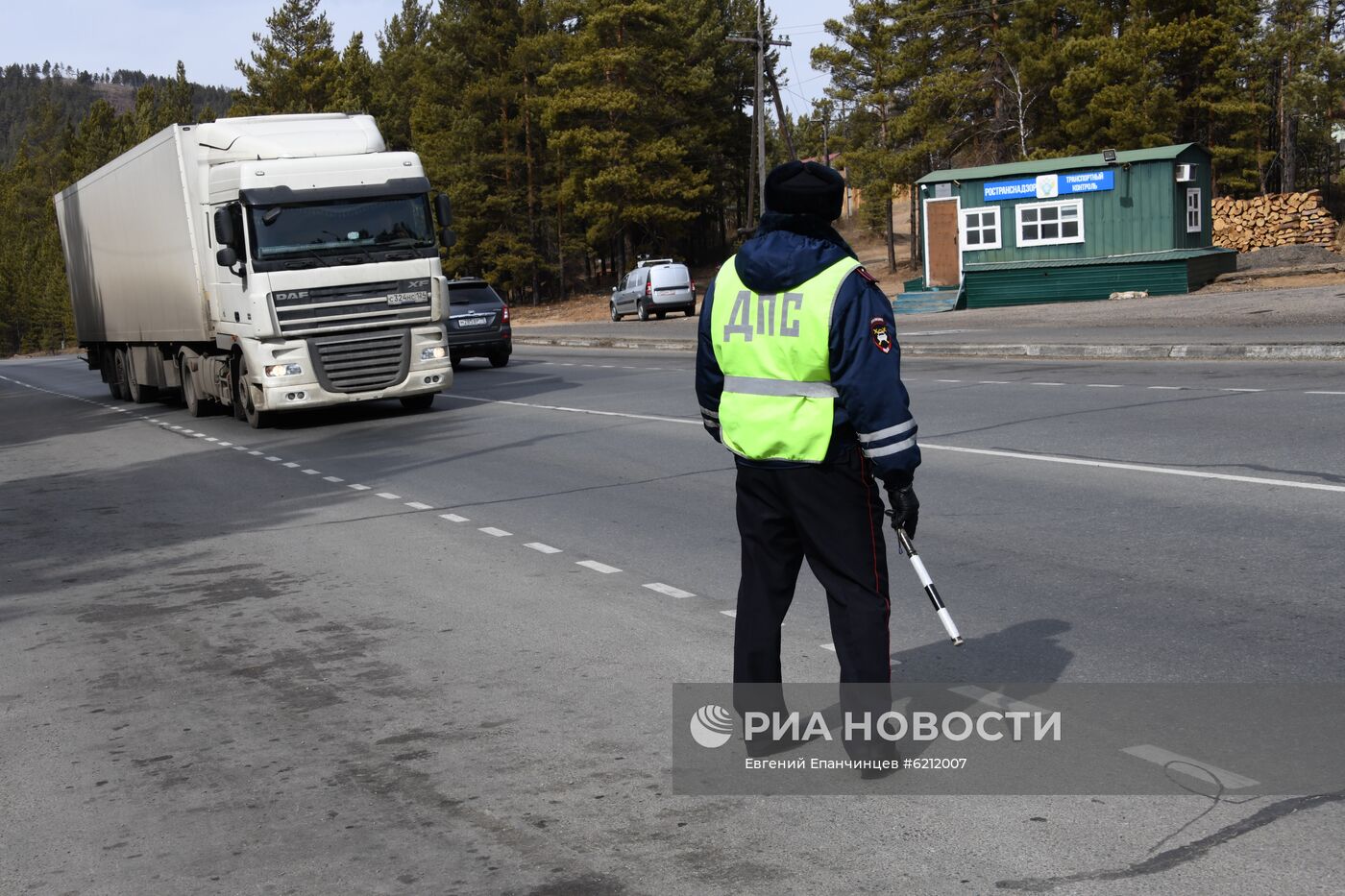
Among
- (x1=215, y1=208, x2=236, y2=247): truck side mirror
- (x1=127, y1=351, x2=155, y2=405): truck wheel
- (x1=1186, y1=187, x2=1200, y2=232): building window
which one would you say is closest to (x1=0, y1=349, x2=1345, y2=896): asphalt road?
(x1=215, y1=208, x2=236, y2=247): truck side mirror

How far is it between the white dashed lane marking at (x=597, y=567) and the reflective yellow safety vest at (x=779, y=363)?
3582 millimetres

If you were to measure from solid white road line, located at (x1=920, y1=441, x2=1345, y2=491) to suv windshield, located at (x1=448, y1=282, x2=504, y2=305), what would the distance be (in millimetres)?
17812

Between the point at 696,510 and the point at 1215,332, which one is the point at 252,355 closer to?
the point at 696,510

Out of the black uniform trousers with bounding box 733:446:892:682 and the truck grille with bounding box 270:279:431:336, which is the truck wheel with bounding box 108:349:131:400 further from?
the black uniform trousers with bounding box 733:446:892:682

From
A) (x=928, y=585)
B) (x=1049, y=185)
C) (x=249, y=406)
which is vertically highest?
(x=1049, y=185)

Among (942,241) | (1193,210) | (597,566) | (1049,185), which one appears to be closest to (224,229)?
(597,566)

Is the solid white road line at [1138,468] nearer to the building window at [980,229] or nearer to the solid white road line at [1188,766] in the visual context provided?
the solid white road line at [1188,766]

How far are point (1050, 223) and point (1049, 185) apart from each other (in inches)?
37.7

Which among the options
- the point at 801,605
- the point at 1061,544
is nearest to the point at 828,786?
the point at 801,605

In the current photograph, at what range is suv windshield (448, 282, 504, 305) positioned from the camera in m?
28.9

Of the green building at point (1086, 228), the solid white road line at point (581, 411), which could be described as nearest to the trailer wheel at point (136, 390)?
the solid white road line at point (581, 411)

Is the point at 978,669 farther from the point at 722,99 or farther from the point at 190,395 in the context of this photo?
the point at 722,99

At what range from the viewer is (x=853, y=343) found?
13.2ft

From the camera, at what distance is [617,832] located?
13.1 feet
